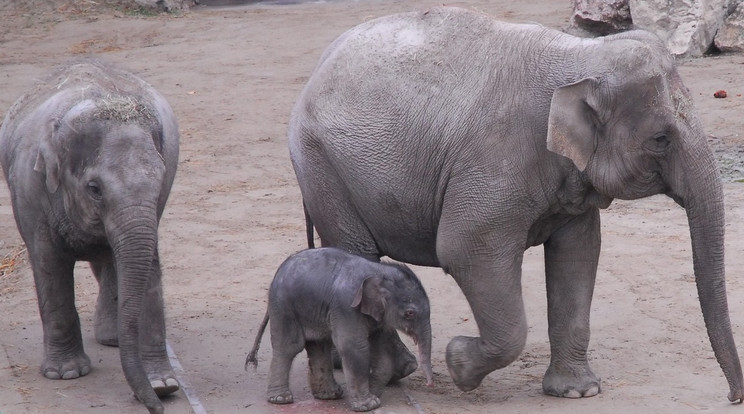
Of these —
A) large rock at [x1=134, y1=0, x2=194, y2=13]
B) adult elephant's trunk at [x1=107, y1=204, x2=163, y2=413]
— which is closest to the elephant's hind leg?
adult elephant's trunk at [x1=107, y1=204, x2=163, y2=413]

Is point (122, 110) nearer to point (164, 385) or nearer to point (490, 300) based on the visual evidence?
point (164, 385)

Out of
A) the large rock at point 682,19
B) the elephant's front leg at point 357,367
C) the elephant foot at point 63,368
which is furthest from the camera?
the large rock at point 682,19

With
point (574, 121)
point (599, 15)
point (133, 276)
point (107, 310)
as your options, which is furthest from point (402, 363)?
point (599, 15)

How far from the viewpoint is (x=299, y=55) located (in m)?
14.8

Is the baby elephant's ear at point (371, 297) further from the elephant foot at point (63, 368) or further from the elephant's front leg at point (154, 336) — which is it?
the elephant foot at point (63, 368)

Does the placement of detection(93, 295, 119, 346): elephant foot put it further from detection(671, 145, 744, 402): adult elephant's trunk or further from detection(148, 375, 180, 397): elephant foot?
detection(671, 145, 744, 402): adult elephant's trunk

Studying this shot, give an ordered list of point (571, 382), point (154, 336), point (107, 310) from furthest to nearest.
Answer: point (107, 310)
point (154, 336)
point (571, 382)

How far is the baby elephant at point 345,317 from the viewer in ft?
17.6

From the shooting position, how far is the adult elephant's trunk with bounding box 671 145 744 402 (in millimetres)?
5074

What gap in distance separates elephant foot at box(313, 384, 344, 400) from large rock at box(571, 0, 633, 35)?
27.0 ft

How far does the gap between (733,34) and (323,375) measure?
8.76 m

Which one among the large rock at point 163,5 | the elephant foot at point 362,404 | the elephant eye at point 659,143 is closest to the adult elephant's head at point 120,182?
the elephant foot at point 362,404

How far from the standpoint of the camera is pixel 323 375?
570cm

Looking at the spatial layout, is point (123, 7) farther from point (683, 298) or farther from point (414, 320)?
point (414, 320)
